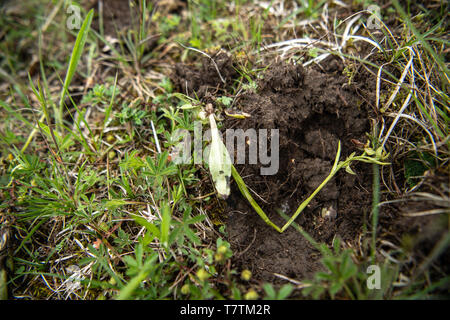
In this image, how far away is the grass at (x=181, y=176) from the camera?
146cm

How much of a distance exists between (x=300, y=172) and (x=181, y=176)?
0.75 meters

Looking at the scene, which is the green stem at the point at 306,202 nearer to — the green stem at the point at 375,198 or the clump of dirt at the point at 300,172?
the clump of dirt at the point at 300,172

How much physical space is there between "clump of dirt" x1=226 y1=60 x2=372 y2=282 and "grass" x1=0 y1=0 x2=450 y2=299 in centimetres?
9

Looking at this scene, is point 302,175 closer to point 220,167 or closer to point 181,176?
point 220,167

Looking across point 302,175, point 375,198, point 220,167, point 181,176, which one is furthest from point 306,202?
point 181,176

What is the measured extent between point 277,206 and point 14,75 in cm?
277

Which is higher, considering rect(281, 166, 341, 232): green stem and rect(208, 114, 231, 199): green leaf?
rect(208, 114, 231, 199): green leaf

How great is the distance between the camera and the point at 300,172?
1.75 meters

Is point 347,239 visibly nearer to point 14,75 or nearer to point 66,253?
point 66,253

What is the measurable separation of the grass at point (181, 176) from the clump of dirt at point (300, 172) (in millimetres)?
87

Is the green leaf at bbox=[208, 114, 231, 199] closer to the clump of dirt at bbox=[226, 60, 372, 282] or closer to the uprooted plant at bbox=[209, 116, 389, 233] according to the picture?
the uprooted plant at bbox=[209, 116, 389, 233]

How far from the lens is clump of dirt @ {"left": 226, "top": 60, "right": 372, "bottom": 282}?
166cm

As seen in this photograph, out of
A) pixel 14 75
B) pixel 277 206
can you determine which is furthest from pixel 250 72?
pixel 14 75

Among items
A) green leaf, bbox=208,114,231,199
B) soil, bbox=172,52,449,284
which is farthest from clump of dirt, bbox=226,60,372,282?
green leaf, bbox=208,114,231,199
